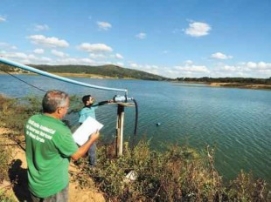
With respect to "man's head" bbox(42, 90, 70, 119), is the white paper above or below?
below

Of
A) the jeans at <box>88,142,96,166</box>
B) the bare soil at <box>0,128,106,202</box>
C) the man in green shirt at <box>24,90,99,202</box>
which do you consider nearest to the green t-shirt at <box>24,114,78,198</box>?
the man in green shirt at <box>24,90,99,202</box>

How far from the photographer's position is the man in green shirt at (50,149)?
3148 millimetres

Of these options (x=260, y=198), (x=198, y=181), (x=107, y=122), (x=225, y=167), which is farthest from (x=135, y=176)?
(x=107, y=122)

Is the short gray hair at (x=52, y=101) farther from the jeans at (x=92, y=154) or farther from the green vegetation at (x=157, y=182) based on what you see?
the jeans at (x=92, y=154)

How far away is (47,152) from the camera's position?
3193 millimetres

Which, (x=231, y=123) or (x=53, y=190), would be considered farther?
(x=231, y=123)

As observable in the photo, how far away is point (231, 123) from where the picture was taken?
23.7 m

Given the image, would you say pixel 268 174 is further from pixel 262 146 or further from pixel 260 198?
pixel 260 198

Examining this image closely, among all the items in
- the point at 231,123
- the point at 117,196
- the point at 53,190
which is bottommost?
the point at 231,123

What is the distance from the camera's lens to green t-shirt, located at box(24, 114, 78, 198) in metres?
3.14

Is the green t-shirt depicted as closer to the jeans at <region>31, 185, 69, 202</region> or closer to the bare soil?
the jeans at <region>31, 185, 69, 202</region>

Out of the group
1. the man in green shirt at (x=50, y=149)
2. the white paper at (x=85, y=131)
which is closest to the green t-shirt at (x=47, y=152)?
the man in green shirt at (x=50, y=149)

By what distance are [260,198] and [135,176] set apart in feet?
7.37

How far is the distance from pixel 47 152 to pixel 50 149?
0.05m
